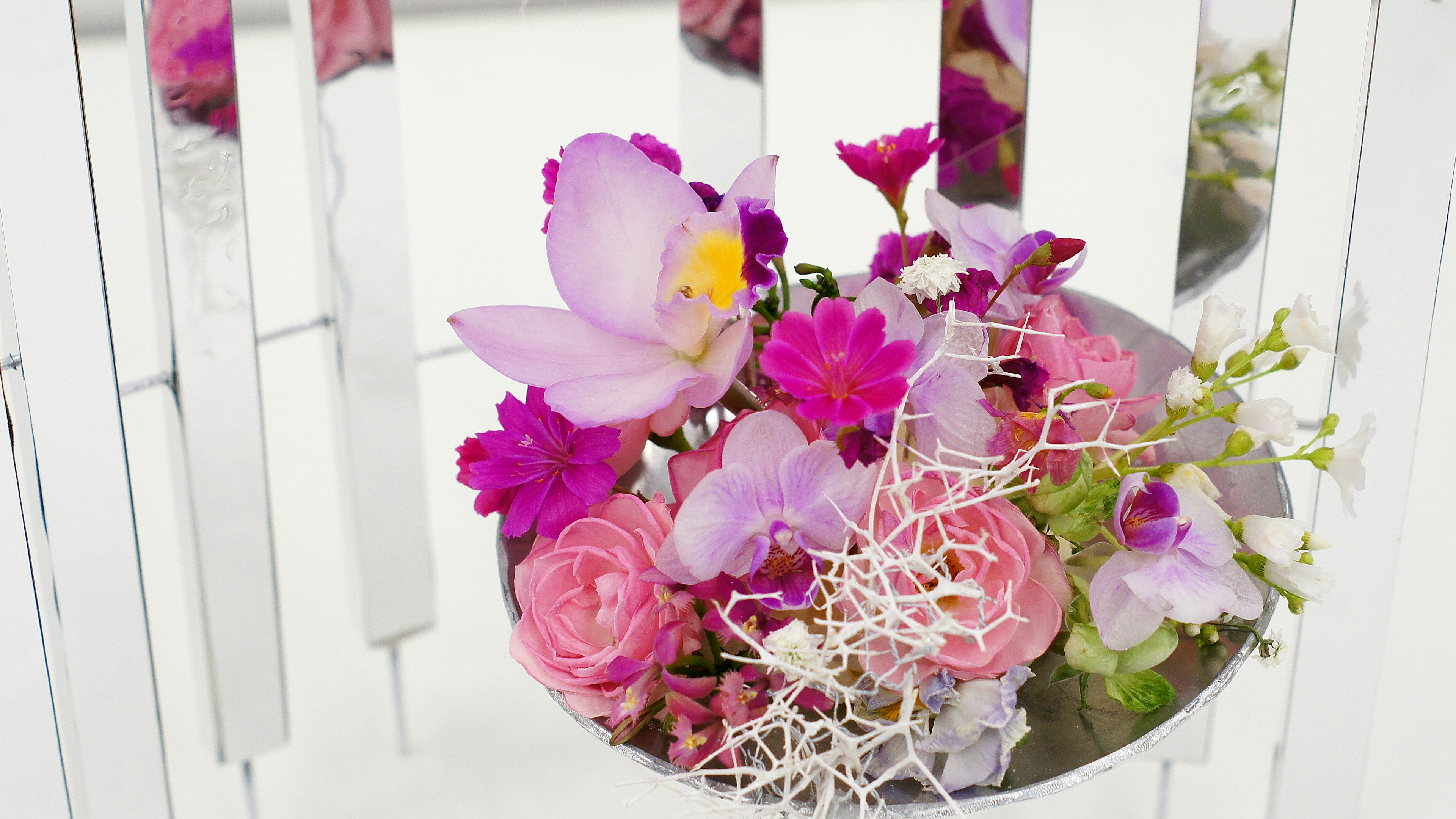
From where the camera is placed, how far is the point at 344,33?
0.69 meters

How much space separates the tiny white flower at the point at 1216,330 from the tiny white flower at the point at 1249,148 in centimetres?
23

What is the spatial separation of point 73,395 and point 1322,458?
493mm

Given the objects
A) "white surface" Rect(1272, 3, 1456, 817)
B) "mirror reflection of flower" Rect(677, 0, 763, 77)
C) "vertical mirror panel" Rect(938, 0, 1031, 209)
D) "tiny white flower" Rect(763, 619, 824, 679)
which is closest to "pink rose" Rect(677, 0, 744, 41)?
"mirror reflection of flower" Rect(677, 0, 763, 77)

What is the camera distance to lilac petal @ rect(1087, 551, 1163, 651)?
335 millimetres

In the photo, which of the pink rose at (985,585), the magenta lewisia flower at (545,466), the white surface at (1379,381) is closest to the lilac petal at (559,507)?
the magenta lewisia flower at (545,466)

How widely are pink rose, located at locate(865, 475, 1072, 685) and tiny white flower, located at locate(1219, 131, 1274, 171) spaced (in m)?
0.31

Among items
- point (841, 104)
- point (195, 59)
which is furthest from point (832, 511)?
point (841, 104)

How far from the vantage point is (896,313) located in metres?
0.34

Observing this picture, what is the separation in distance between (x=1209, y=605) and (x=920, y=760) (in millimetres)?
98

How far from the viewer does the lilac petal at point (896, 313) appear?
339 millimetres

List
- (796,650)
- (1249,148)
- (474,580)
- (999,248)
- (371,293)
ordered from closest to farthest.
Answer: (796,650), (999,248), (1249,148), (371,293), (474,580)

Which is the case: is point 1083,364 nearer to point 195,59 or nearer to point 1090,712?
point 1090,712

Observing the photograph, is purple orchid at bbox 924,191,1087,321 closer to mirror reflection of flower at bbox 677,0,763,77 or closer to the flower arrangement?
the flower arrangement

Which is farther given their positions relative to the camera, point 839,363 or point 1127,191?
point 1127,191
